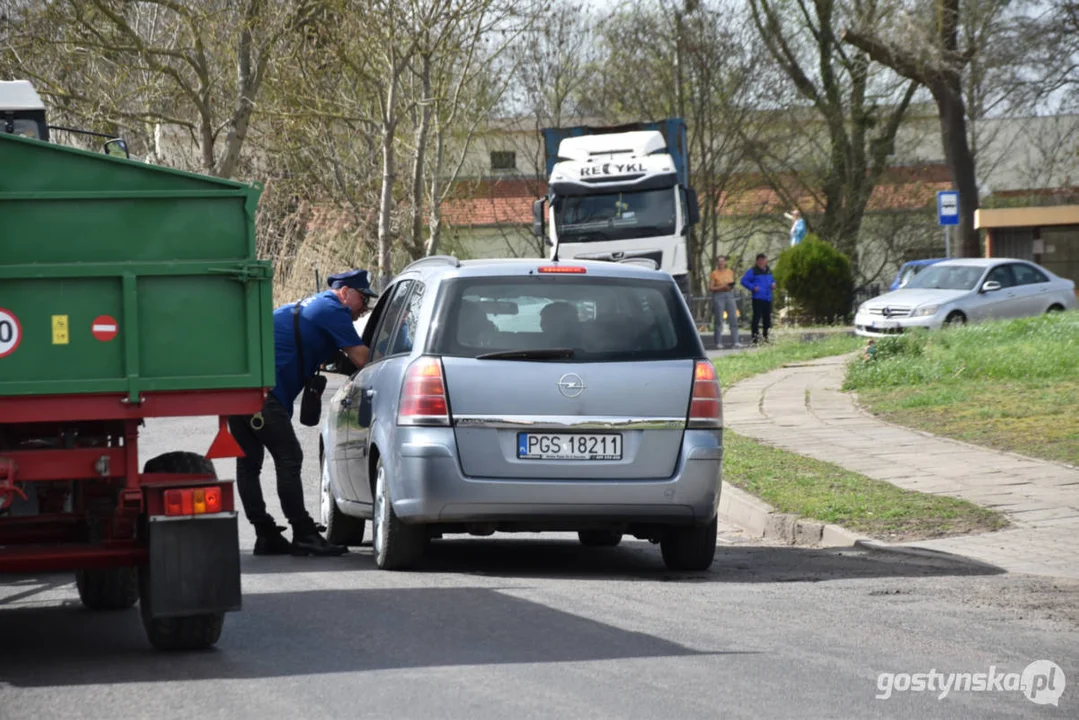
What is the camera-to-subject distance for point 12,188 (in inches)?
248

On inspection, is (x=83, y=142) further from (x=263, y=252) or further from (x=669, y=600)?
(x=669, y=600)

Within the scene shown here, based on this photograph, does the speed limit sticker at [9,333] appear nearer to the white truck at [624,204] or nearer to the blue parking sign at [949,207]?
the white truck at [624,204]

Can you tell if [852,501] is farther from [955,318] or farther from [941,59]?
[941,59]

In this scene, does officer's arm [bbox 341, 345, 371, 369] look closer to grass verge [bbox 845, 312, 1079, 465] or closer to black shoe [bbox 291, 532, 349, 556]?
black shoe [bbox 291, 532, 349, 556]

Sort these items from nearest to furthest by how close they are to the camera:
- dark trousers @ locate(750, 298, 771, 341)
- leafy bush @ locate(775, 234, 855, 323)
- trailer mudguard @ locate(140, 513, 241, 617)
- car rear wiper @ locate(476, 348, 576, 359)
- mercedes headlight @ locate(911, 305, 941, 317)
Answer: trailer mudguard @ locate(140, 513, 241, 617) < car rear wiper @ locate(476, 348, 576, 359) < mercedes headlight @ locate(911, 305, 941, 317) < dark trousers @ locate(750, 298, 771, 341) < leafy bush @ locate(775, 234, 855, 323)

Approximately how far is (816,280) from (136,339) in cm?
3288

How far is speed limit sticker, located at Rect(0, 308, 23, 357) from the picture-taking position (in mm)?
6195

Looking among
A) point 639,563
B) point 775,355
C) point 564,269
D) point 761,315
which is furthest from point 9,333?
point 761,315

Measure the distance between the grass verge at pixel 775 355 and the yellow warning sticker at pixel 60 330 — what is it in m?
17.0

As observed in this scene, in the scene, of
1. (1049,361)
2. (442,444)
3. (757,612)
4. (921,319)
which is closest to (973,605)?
(757,612)

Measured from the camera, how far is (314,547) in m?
10.1

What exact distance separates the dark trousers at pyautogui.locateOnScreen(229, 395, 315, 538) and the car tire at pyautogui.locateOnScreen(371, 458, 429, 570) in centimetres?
127

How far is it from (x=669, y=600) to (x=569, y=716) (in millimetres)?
2590

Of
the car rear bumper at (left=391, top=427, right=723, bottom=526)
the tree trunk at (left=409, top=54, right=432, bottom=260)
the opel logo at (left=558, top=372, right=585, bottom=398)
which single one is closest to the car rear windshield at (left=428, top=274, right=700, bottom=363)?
the opel logo at (left=558, top=372, right=585, bottom=398)
